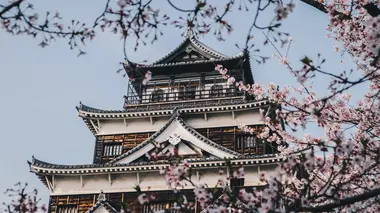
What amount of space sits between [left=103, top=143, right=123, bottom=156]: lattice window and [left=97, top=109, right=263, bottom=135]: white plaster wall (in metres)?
0.62

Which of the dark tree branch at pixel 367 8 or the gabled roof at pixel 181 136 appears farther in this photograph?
the gabled roof at pixel 181 136

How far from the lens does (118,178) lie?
20.7m

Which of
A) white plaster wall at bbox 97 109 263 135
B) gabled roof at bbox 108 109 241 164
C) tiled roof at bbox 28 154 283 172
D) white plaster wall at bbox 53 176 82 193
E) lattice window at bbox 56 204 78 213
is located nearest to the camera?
tiled roof at bbox 28 154 283 172

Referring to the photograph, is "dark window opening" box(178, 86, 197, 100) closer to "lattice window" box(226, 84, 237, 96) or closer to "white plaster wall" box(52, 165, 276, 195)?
"lattice window" box(226, 84, 237, 96)

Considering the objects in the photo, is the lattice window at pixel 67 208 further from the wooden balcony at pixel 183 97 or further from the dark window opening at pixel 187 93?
the dark window opening at pixel 187 93

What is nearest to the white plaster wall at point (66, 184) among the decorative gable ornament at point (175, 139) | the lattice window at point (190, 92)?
the decorative gable ornament at point (175, 139)

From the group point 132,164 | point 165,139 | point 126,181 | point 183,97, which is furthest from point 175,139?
point 183,97

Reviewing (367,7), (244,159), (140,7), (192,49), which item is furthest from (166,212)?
(192,49)

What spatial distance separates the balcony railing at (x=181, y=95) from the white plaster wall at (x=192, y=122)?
3.94 ft

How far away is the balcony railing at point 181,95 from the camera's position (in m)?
23.3

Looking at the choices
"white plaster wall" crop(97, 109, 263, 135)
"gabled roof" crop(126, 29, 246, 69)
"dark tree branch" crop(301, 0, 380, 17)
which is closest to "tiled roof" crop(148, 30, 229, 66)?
"gabled roof" crop(126, 29, 246, 69)

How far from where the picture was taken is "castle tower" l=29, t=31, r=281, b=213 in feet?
64.8

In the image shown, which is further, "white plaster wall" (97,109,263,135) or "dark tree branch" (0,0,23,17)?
"white plaster wall" (97,109,263,135)

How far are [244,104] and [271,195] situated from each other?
15.8 metres
